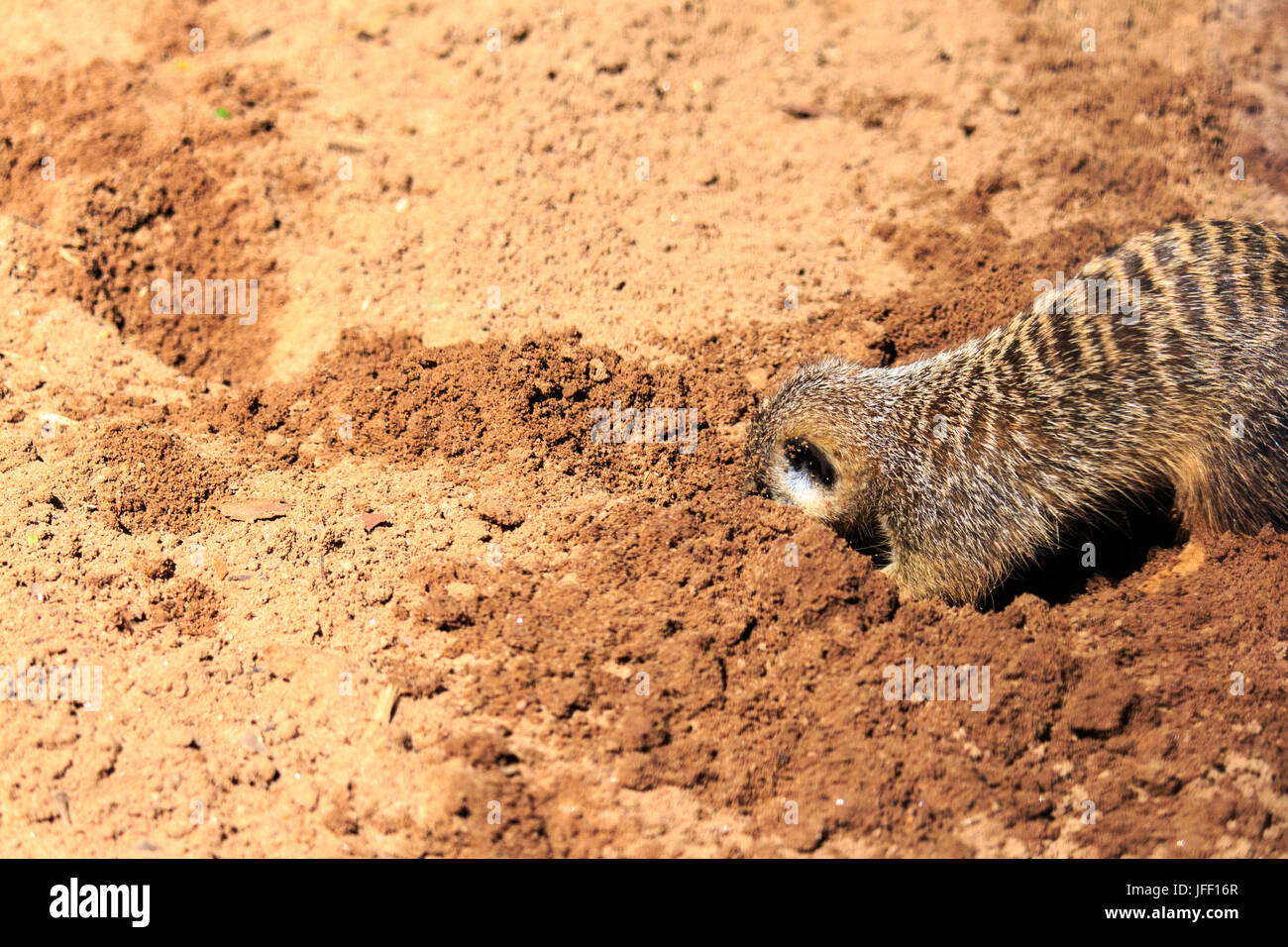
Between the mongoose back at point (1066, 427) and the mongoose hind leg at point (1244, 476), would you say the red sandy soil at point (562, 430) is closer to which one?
the mongoose hind leg at point (1244, 476)

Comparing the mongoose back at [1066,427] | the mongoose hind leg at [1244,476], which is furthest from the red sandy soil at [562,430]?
the mongoose back at [1066,427]

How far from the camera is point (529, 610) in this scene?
11.8 ft

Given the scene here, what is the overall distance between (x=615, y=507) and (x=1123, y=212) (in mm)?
3764

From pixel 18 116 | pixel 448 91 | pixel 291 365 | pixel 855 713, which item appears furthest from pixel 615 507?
pixel 18 116

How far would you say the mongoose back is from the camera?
4074 mm

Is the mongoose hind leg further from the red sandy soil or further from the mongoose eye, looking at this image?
the mongoose eye

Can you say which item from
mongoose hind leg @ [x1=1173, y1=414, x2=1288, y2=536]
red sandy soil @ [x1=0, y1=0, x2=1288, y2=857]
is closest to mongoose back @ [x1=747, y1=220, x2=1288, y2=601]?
mongoose hind leg @ [x1=1173, y1=414, x2=1288, y2=536]

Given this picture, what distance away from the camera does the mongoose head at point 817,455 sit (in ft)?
14.1

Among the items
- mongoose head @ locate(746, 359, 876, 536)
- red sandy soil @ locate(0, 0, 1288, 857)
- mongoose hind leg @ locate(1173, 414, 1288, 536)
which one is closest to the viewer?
red sandy soil @ locate(0, 0, 1288, 857)

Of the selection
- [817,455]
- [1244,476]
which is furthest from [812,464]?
[1244,476]

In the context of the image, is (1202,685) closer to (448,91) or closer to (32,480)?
(32,480)

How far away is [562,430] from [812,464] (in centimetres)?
120

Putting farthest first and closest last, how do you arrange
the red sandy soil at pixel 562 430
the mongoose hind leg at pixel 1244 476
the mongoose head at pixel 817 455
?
1. the mongoose head at pixel 817 455
2. the mongoose hind leg at pixel 1244 476
3. the red sandy soil at pixel 562 430

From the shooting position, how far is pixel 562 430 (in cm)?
438
